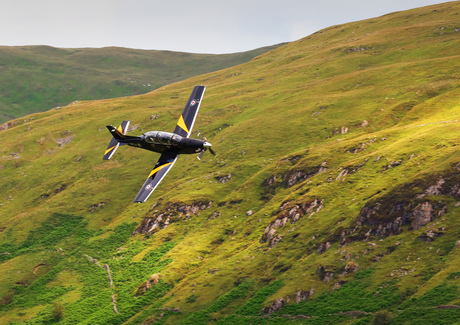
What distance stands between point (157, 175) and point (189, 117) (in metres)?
10.6

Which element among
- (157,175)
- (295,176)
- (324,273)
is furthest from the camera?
(295,176)

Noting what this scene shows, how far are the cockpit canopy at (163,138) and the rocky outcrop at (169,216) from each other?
176ft

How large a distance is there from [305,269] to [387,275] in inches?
573

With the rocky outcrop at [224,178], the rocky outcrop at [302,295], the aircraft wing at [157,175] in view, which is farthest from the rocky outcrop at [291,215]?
the aircraft wing at [157,175]

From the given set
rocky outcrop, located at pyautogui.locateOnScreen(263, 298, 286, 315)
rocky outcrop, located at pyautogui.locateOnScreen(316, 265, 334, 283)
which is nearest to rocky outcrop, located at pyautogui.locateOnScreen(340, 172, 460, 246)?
rocky outcrop, located at pyautogui.locateOnScreen(316, 265, 334, 283)

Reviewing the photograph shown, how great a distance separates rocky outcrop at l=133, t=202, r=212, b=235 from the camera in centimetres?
11124

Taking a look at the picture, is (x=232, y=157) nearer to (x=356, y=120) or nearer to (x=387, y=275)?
(x=356, y=120)

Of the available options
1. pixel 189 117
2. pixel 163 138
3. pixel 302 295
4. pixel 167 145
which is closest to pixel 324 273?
pixel 302 295

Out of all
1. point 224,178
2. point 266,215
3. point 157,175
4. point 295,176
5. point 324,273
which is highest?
point 157,175

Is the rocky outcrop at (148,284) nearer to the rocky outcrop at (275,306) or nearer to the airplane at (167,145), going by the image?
the rocky outcrop at (275,306)

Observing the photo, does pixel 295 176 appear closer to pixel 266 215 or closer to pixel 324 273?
pixel 266 215

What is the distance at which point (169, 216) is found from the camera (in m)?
112

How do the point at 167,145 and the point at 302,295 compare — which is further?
the point at 302,295

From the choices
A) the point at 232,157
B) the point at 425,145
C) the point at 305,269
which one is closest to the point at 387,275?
the point at 305,269
